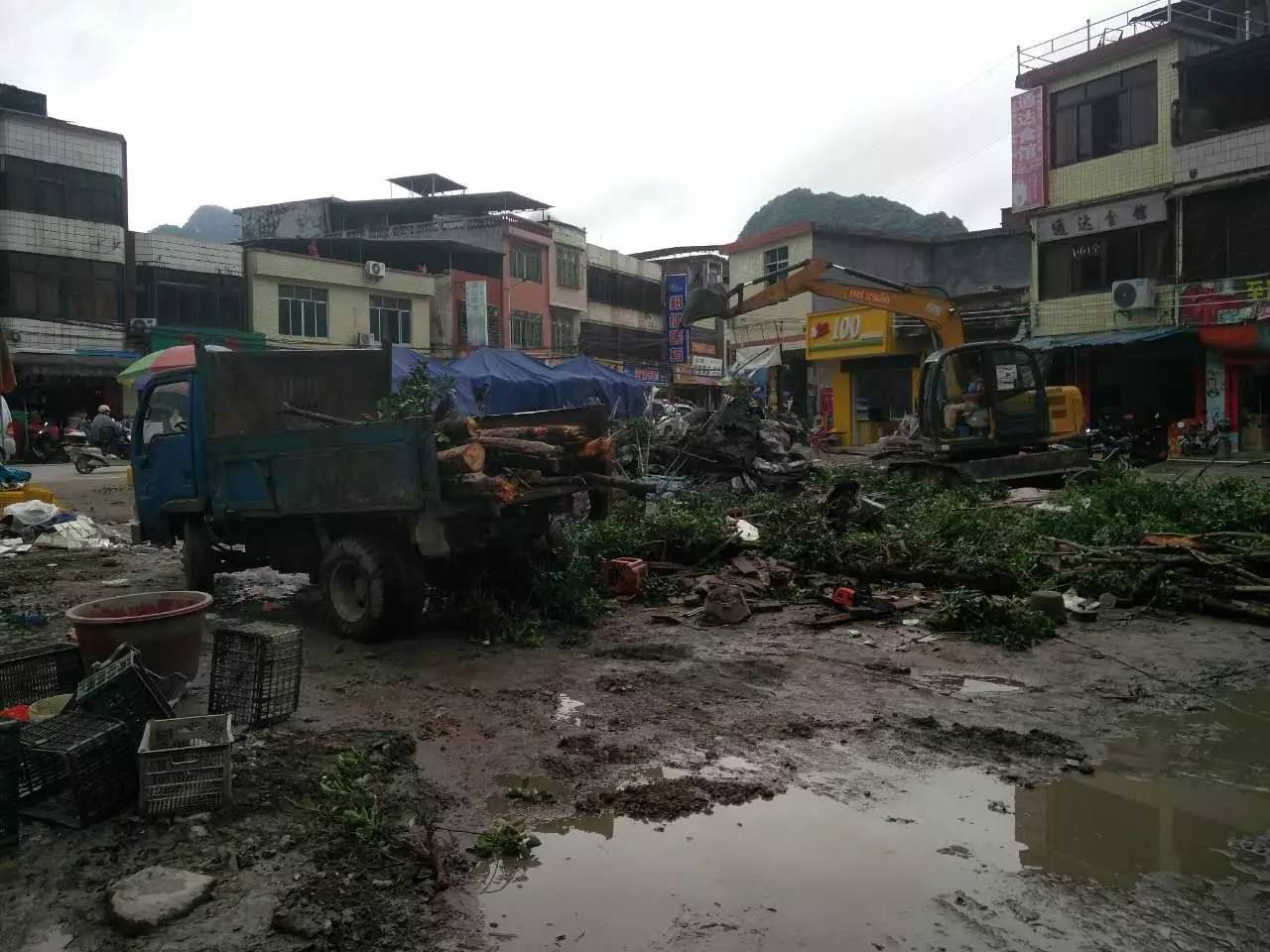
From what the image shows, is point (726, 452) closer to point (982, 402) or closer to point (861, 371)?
point (982, 402)

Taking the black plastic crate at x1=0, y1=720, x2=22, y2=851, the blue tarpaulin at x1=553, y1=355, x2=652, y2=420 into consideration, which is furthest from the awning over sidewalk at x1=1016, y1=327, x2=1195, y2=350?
the black plastic crate at x1=0, y1=720, x2=22, y2=851

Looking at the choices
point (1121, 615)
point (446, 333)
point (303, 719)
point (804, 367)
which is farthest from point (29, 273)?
point (1121, 615)

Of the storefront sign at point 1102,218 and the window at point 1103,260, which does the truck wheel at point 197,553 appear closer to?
the window at point 1103,260

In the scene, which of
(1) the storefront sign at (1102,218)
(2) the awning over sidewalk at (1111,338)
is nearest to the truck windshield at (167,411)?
(2) the awning over sidewalk at (1111,338)

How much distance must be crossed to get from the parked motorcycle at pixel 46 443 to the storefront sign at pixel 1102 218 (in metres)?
28.7

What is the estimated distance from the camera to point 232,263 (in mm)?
33438

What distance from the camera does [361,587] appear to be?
705cm

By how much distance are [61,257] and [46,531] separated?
2169cm

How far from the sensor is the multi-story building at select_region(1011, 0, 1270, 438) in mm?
20266

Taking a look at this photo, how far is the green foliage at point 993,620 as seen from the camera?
22.0 feet

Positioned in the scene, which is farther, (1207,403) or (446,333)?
(446,333)

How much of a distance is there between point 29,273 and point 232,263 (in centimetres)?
646

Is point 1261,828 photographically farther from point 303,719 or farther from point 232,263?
point 232,263

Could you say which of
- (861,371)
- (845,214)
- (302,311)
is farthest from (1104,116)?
(845,214)
